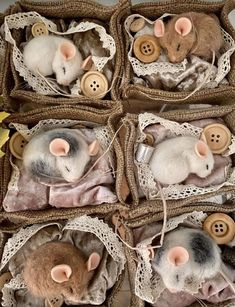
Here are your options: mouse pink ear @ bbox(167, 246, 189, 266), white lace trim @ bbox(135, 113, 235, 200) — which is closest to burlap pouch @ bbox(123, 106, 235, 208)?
white lace trim @ bbox(135, 113, 235, 200)

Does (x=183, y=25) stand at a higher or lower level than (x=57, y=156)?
higher

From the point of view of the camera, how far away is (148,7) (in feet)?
4.00

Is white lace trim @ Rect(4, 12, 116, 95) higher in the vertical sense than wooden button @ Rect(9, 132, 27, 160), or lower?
higher

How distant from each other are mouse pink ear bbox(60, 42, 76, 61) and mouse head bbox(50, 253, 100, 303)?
394mm

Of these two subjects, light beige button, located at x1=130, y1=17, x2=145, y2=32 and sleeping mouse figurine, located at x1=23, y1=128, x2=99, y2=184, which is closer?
sleeping mouse figurine, located at x1=23, y1=128, x2=99, y2=184

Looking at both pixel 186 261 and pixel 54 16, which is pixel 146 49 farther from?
pixel 186 261

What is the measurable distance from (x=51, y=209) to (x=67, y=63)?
296 millimetres

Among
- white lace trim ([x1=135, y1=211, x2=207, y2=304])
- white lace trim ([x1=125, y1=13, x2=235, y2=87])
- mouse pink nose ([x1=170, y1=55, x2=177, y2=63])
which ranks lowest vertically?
white lace trim ([x1=135, y1=211, x2=207, y2=304])

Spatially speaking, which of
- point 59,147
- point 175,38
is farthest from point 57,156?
point 175,38

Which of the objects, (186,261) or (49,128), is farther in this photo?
(49,128)

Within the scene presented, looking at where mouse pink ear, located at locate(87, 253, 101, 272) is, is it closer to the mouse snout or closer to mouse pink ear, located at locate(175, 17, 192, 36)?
the mouse snout

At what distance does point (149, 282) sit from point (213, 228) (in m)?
0.17

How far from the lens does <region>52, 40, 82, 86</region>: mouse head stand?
1142 mm

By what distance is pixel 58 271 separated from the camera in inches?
41.3
